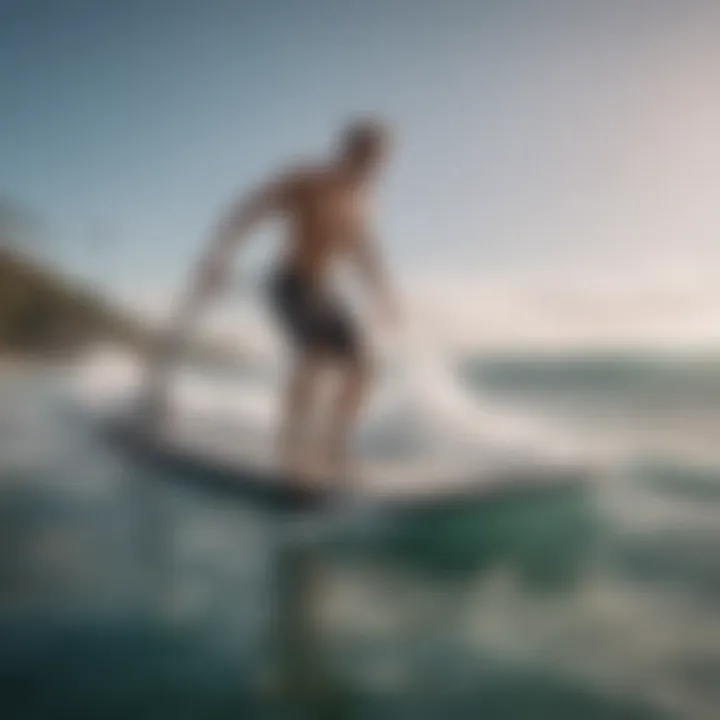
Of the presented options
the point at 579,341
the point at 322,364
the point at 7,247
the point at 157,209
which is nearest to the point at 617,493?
the point at 579,341

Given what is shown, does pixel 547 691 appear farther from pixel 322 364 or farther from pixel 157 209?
pixel 157 209

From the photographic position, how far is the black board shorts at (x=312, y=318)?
49.7 inches

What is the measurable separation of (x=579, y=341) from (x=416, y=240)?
0.81ft

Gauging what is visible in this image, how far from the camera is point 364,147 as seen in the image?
130 cm

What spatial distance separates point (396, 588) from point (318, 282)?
1.30ft

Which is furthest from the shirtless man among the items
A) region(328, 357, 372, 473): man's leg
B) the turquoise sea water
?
the turquoise sea water

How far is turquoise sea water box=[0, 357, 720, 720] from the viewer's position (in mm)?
1175

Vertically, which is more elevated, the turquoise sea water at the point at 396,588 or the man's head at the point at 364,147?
the man's head at the point at 364,147

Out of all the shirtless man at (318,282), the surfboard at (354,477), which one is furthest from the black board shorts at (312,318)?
the surfboard at (354,477)

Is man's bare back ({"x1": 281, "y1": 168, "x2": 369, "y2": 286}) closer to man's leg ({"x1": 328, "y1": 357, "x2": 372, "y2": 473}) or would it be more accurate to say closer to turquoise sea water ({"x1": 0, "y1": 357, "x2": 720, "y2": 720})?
man's leg ({"x1": 328, "y1": 357, "x2": 372, "y2": 473})

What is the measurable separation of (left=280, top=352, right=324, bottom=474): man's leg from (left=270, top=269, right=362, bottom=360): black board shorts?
2 centimetres

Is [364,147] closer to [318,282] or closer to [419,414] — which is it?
[318,282]

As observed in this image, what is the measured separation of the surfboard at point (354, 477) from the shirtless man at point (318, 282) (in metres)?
0.03

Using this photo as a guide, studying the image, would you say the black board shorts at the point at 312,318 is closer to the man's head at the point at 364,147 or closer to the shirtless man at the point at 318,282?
the shirtless man at the point at 318,282
